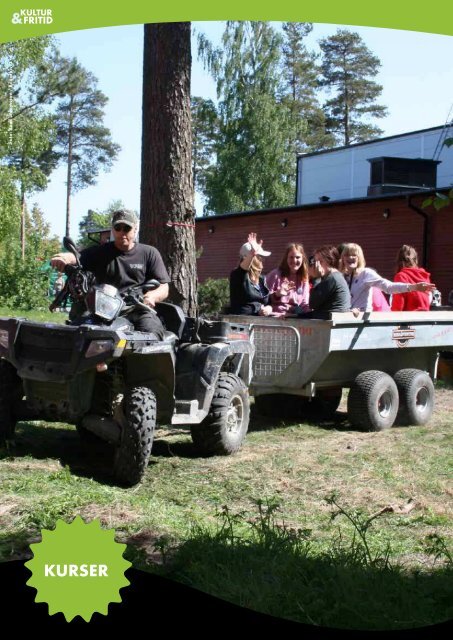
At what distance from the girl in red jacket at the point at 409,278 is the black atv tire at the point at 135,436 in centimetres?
318

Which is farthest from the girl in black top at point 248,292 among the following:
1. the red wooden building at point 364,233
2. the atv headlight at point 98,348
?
the atv headlight at point 98,348

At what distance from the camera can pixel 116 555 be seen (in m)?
2.47

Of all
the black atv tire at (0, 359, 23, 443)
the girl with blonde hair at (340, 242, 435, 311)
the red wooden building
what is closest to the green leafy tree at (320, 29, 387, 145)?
the black atv tire at (0, 359, 23, 443)

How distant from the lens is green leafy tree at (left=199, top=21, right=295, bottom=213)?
2.57 m

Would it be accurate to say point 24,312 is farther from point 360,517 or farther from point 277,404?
point 277,404

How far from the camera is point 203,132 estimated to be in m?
2.77

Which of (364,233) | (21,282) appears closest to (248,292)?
(21,282)

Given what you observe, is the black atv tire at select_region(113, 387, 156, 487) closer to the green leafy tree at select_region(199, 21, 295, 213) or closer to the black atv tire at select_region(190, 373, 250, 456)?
the black atv tire at select_region(190, 373, 250, 456)

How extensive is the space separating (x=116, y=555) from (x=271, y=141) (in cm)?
131

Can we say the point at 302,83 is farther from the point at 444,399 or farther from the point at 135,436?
the point at 444,399

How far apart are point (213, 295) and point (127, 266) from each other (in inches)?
199

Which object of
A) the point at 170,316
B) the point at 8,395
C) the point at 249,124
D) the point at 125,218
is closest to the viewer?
the point at 249,124

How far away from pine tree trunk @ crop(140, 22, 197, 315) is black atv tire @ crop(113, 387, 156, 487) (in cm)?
80

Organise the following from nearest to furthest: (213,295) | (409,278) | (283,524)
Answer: (283,524)
(409,278)
(213,295)
